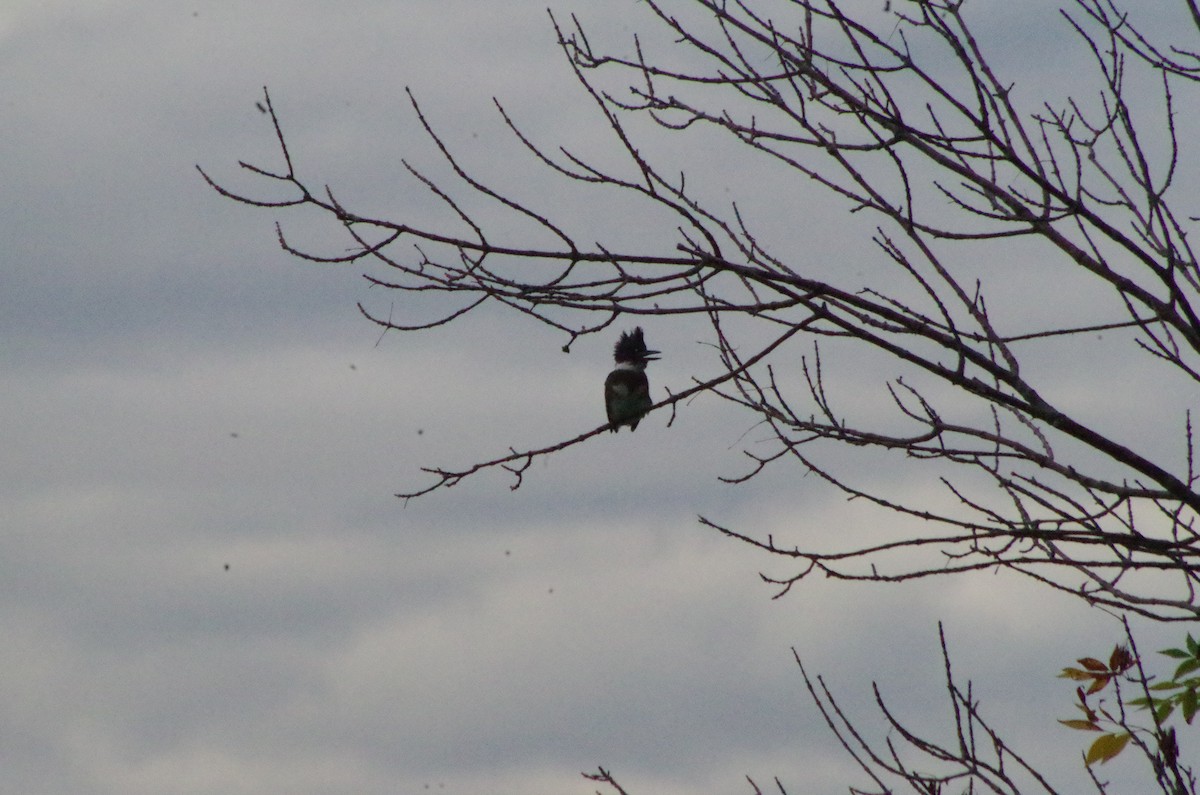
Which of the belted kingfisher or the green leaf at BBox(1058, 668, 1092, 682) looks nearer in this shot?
the green leaf at BBox(1058, 668, 1092, 682)

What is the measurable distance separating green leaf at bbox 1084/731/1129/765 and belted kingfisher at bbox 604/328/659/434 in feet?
30.4

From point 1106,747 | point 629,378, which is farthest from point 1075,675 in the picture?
point 629,378

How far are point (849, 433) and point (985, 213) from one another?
35.8 inches

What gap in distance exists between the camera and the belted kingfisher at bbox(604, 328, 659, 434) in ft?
50.1

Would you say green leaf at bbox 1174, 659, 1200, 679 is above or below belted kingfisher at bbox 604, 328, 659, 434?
below

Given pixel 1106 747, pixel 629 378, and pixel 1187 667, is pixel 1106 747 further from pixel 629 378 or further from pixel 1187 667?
pixel 629 378

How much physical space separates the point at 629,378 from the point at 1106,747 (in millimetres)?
10161

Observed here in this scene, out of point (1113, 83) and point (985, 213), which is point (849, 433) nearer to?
point (985, 213)

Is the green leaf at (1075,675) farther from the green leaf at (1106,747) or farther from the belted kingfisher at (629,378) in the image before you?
the belted kingfisher at (629,378)

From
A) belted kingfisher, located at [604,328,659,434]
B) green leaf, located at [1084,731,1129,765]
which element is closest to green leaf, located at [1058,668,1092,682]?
green leaf, located at [1084,731,1129,765]

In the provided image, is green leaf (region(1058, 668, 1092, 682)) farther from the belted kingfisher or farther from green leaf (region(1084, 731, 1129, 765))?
the belted kingfisher

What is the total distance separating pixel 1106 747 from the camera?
5562 millimetres

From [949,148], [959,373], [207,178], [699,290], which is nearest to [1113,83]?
[949,148]

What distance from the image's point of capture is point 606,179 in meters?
5.08
